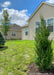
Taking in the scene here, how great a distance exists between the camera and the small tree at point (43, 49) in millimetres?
2879

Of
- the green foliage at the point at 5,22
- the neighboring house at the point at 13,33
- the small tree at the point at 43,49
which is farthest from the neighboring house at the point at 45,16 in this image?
the neighboring house at the point at 13,33

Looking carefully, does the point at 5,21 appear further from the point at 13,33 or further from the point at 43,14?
the point at 43,14

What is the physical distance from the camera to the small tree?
9.45 ft

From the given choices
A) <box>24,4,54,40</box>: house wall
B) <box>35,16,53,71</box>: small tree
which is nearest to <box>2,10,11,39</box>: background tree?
<box>24,4,54,40</box>: house wall

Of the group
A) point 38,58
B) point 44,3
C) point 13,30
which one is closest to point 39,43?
point 38,58

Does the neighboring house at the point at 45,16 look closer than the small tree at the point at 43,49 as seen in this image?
No

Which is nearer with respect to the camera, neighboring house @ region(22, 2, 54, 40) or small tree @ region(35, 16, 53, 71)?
small tree @ region(35, 16, 53, 71)

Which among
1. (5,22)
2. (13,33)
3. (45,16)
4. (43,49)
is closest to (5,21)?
(5,22)

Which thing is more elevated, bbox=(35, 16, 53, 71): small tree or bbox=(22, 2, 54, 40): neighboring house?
bbox=(22, 2, 54, 40): neighboring house

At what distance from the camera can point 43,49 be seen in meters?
2.97

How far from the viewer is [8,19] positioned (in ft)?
70.6

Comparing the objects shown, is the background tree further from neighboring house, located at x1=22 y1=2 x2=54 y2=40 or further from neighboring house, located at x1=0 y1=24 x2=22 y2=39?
neighboring house, located at x1=22 y1=2 x2=54 y2=40

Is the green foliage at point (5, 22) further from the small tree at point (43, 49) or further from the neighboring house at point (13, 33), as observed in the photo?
the small tree at point (43, 49)

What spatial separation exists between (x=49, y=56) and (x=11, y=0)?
31.3ft
